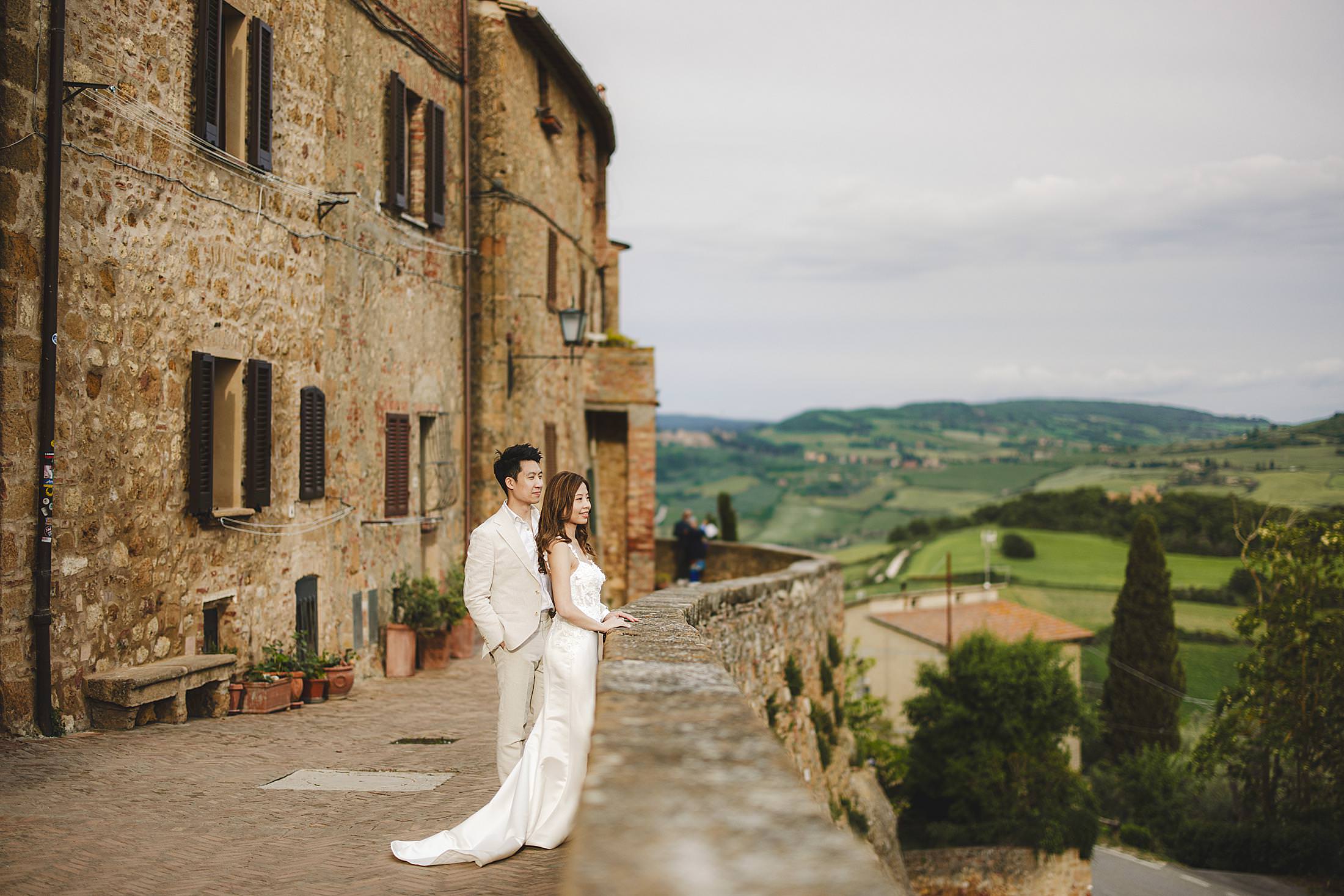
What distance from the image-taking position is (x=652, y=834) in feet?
7.92

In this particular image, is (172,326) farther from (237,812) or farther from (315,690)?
(237,812)

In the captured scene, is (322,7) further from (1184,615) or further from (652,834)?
(1184,615)

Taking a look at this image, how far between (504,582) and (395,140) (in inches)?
354

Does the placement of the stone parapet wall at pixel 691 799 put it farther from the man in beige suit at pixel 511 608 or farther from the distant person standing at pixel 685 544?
the distant person standing at pixel 685 544

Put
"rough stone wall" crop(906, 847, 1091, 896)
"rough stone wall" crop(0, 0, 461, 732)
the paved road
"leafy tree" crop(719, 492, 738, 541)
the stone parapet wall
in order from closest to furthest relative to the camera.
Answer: the stone parapet wall → "rough stone wall" crop(0, 0, 461, 732) → "rough stone wall" crop(906, 847, 1091, 896) → the paved road → "leafy tree" crop(719, 492, 738, 541)

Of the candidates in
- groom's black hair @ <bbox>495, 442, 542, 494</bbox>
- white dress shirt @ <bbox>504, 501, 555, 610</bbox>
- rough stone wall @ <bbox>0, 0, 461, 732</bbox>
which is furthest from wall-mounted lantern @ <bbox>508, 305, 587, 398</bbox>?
white dress shirt @ <bbox>504, 501, 555, 610</bbox>

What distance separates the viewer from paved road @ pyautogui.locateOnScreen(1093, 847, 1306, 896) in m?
30.0

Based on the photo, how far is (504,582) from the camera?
5414mm

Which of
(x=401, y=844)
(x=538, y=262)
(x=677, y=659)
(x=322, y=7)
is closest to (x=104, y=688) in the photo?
(x=401, y=844)

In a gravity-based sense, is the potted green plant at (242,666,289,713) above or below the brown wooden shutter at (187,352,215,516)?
below

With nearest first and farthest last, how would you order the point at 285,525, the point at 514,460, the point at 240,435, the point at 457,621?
1. the point at 514,460
2. the point at 240,435
3. the point at 285,525
4. the point at 457,621

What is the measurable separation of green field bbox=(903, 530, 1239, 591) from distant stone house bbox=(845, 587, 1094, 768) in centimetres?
2093

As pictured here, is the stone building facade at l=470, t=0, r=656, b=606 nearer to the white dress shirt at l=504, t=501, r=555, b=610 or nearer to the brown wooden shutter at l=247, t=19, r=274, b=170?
the brown wooden shutter at l=247, t=19, r=274, b=170

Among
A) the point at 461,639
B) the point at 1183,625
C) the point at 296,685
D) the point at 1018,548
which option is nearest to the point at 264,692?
the point at 296,685
